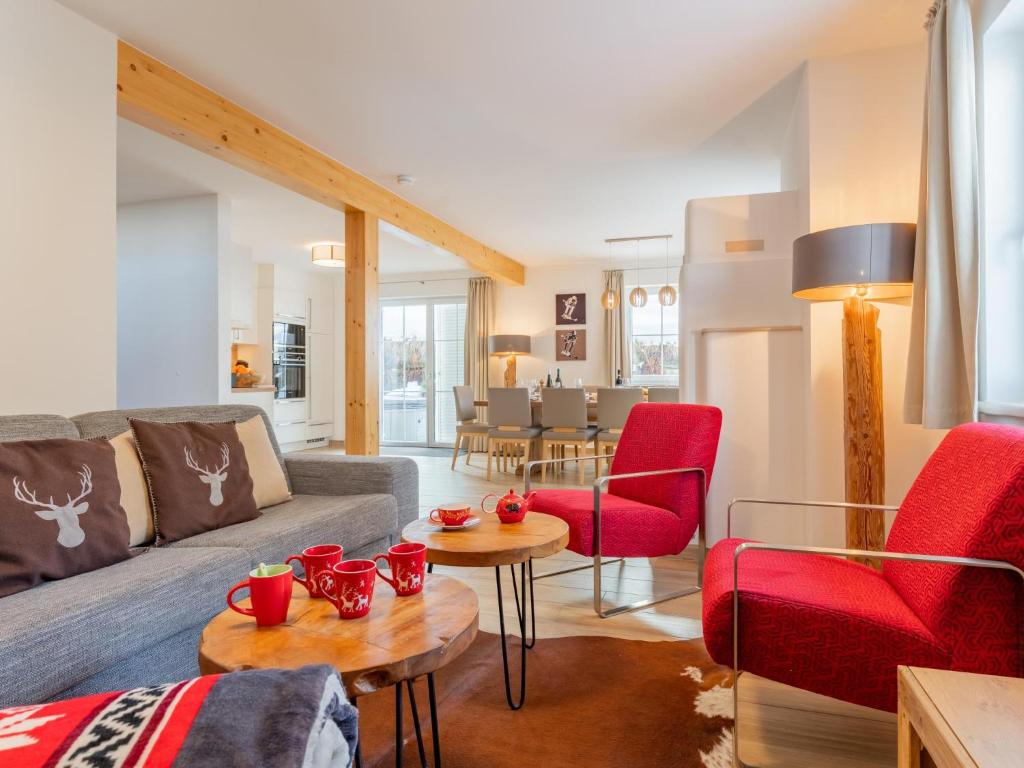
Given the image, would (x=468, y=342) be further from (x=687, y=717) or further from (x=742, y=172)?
(x=687, y=717)

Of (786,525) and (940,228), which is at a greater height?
(940,228)

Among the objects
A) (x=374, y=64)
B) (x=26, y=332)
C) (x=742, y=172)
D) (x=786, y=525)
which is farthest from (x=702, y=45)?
(x=26, y=332)

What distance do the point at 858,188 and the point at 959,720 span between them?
2.64m

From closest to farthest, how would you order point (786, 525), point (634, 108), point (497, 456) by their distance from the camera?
point (786, 525), point (634, 108), point (497, 456)

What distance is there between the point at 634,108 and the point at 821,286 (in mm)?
1814

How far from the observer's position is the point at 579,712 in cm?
181

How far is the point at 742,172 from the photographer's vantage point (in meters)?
4.71

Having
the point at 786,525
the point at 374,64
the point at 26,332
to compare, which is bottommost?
the point at 786,525

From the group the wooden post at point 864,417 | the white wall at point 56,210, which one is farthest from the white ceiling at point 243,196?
the wooden post at point 864,417

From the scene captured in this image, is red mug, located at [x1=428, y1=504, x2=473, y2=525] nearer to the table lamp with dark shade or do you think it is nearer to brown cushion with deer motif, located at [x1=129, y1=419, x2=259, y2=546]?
brown cushion with deer motif, located at [x1=129, y1=419, x2=259, y2=546]

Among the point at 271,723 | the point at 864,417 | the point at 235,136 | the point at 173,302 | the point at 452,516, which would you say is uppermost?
the point at 235,136

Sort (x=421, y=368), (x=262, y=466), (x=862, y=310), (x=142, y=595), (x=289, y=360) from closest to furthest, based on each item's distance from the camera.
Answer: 1. (x=142, y=595)
2. (x=862, y=310)
3. (x=262, y=466)
4. (x=289, y=360)
5. (x=421, y=368)

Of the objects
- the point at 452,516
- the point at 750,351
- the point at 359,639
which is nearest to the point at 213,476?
the point at 452,516

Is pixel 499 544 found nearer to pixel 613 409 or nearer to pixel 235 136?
pixel 235 136
